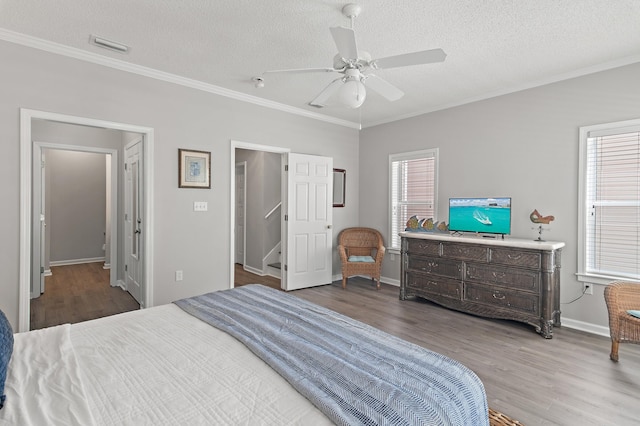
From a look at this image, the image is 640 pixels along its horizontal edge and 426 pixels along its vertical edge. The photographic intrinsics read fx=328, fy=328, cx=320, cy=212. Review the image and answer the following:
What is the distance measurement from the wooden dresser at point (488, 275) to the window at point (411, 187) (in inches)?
30.1

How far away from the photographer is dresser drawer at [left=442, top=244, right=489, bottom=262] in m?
3.61

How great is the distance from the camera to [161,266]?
3.61 meters

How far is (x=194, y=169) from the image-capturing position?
383cm

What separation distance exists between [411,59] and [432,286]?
9.24 ft

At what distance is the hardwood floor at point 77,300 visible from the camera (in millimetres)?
3605

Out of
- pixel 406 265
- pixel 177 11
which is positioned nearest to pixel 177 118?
pixel 177 11

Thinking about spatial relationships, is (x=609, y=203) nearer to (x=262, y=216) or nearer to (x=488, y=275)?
(x=488, y=275)

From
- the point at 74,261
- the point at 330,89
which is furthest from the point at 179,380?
the point at 74,261

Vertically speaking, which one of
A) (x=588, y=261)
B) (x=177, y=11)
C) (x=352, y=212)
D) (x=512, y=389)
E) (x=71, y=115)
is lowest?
(x=512, y=389)

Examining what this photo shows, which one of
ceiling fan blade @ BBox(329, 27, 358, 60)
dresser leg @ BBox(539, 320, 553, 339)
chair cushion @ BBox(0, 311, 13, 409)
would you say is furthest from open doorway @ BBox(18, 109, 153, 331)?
dresser leg @ BBox(539, 320, 553, 339)

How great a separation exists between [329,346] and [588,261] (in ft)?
10.8

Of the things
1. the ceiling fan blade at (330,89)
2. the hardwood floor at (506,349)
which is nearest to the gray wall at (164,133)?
the hardwood floor at (506,349)

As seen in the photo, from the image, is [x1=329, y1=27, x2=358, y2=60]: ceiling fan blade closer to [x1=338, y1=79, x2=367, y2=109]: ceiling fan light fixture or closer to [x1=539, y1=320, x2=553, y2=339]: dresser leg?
[x1=338, y1=79, x2=367, y2=109]: ceiling fan light fixture

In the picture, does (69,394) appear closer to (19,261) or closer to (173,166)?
(19,261)
